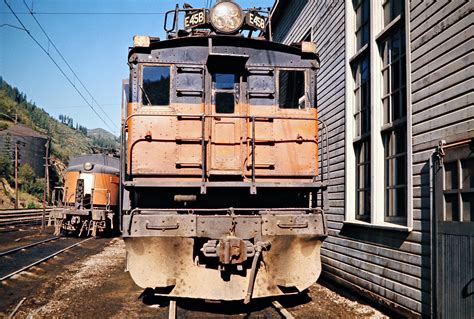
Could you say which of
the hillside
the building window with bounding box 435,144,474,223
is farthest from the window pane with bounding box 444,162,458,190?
the hillside

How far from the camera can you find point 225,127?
237 inches

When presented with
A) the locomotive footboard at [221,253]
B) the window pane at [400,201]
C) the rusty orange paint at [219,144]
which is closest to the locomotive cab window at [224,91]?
the rusty orange paint at [219,144]

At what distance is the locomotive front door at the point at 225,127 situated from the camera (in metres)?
5.93

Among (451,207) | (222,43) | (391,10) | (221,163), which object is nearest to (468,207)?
(451,207)

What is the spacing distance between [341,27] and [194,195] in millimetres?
4735

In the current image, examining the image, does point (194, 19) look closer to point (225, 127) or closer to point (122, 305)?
Answer: point (225, 127)

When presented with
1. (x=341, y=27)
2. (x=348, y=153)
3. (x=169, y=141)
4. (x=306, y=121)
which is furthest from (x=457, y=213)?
(x=341, y=27)

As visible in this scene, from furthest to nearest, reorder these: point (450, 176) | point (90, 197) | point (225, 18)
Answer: point (90, 197) → point (225, 18) → point (450, 176)

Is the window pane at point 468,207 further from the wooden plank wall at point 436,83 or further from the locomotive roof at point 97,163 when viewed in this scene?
the locomotive roof at point 97,163

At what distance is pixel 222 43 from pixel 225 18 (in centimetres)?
55

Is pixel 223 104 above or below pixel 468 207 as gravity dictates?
above

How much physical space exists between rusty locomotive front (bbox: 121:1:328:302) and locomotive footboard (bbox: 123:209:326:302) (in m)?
0.01

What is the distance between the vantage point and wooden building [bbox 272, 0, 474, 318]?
435cm

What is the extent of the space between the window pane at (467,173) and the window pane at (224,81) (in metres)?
3.41
